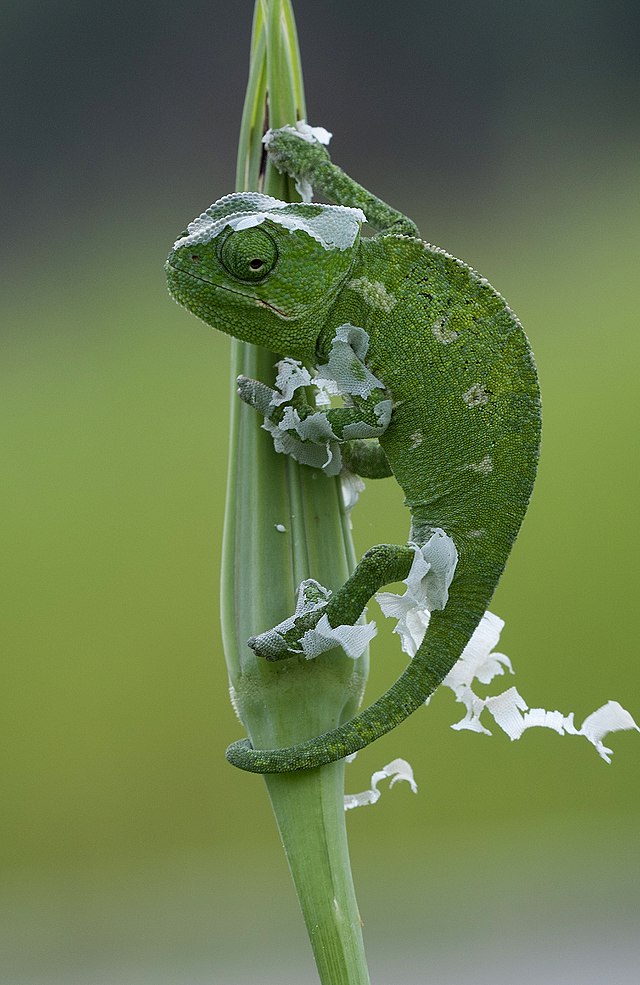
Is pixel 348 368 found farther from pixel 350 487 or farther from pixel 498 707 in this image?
pixel 498 707

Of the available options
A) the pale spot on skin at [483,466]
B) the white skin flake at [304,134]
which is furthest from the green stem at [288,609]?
the pale spot on skin at [483,466]

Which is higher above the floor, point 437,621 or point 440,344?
point 440,344

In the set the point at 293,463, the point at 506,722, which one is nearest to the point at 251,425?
the point at 293,463

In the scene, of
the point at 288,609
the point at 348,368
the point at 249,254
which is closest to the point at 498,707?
the point at 288,609

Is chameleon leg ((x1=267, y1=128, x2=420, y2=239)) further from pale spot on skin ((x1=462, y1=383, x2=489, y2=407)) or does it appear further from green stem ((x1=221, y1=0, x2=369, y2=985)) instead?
pale spot on skin ((x1=462, y1=383, x2=489, y2=407))

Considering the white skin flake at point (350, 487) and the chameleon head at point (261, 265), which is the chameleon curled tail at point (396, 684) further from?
the chameleon head at point (261, 265)

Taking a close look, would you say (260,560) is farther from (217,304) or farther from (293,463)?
(217,304)
